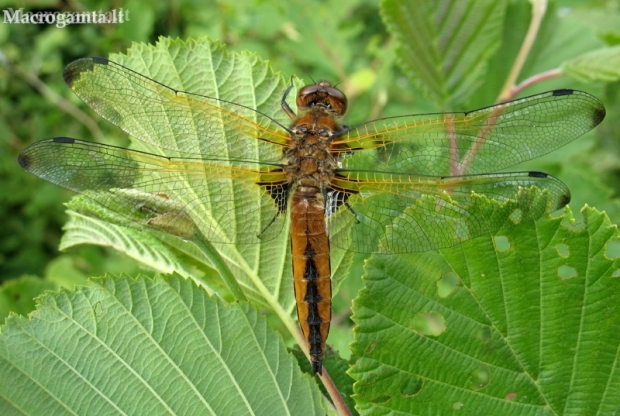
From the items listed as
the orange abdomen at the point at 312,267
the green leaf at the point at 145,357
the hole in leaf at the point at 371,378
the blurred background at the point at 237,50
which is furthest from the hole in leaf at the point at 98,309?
the blurred background at the point at 237,50

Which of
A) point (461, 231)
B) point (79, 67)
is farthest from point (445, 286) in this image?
point (79, 67)

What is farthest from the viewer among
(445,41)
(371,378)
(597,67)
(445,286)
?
(445,286)

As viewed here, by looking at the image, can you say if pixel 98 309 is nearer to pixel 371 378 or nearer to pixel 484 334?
pixel 371 378

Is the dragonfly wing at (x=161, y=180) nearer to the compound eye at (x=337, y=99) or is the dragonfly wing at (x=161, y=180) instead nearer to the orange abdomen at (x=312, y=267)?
the orange abdomen at (x=312, y=267)

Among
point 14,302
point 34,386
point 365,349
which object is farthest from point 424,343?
point 14,302

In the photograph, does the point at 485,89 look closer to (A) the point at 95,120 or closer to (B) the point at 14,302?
(B) the point at 14,302

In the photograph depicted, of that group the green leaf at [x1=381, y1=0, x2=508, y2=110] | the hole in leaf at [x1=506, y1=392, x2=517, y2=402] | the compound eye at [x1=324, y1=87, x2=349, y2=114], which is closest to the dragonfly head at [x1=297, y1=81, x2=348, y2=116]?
the compound eye at [x1=324, y1=87, x2=349, y2=114]
